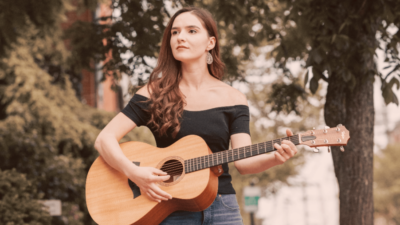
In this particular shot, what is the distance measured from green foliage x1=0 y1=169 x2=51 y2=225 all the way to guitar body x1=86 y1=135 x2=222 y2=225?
→ 3370mm

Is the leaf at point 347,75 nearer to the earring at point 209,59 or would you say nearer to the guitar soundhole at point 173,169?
the earring at point 209,59

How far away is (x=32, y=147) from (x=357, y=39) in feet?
21.5

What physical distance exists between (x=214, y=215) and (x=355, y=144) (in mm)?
2405

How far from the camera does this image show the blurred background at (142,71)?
423 cm

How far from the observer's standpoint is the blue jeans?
2.44 meters

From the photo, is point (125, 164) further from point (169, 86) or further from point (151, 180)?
point (169, 86)

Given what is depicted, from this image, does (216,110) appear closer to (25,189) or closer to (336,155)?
(336,155)

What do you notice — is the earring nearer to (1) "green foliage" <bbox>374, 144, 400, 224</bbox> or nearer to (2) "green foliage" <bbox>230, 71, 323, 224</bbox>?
(2) "green foliage" <bbox>230, 71, 323, 224</bbox>

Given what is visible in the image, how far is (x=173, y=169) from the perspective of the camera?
8.33 feet

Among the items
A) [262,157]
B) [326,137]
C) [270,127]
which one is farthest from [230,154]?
[270,127]

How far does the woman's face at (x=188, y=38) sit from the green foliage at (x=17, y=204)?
3989 millimetres

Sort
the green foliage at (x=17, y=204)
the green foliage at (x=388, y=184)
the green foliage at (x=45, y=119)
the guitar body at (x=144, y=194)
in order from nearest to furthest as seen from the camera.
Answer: the guitar body at (x=144, y=194), the green foliage at (x=17, y=204), the green foliage at (x=45, y=119), the green foliage at (x=388, y=184)

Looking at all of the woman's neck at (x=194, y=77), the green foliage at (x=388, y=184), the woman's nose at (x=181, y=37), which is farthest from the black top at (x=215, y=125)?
the green foliage at (x=388, y=184)

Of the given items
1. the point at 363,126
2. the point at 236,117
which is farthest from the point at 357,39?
the point at 236,117
